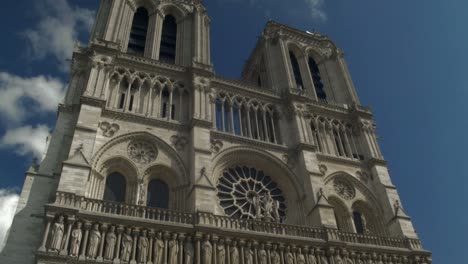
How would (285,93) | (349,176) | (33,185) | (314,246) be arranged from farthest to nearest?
(285,93) → (349,176) → (314,246) → (33,185)

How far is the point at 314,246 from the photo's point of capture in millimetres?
18562

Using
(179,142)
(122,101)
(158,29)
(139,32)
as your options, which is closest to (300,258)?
(179,142)

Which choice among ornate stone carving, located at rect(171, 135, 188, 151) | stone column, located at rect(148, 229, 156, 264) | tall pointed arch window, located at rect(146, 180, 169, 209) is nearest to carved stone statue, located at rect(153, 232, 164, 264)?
stone column, located at rect(148, 229, 156, 264)

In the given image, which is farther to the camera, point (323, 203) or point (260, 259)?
point (323, 203)

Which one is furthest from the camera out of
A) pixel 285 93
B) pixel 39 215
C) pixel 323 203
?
pixel 285 93

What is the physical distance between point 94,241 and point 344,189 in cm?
1439

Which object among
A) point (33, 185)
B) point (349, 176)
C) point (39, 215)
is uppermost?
point (349, 176)

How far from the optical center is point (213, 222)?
1742cm

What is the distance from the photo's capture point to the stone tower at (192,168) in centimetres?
1599

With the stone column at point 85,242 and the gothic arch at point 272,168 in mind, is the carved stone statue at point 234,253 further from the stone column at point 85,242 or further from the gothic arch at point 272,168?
the stone column at point 85,242

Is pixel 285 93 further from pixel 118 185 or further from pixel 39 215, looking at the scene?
pixel 39 215

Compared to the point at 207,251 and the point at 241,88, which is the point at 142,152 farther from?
the point at 241,88

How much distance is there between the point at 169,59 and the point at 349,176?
1349 centimetres

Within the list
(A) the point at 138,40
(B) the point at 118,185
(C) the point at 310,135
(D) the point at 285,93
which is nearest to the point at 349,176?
(C) the point at 310,135
